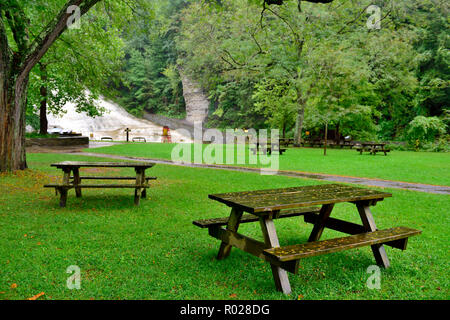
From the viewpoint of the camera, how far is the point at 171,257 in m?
4.20

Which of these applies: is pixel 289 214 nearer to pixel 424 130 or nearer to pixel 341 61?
pixel 341 61

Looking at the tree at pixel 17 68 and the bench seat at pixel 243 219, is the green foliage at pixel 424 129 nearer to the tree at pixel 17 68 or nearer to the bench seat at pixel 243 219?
the tree at pixel 17 68

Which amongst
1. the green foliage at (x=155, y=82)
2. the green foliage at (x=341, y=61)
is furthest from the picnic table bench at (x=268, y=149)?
the green foliage at (x=155, y=82)

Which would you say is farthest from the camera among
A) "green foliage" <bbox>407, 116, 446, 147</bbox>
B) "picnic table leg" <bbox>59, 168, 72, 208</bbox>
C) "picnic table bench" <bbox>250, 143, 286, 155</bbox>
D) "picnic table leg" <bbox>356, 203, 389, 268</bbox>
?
"green foliage" <bbox>407, 116, 446, 147</bbox>

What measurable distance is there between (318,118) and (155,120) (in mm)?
34658

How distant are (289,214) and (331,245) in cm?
125

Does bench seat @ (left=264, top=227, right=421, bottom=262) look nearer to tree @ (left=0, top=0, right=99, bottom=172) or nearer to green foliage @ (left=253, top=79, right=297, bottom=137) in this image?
tree @ (left=0, top=0, right=99, bottom=172)

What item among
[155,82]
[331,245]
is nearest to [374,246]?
[331,245]

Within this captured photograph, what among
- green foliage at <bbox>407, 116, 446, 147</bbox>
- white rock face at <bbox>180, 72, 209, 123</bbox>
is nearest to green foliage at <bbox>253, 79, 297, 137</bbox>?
green foliage at <bbox>407, 116, 446, 147</bbox>

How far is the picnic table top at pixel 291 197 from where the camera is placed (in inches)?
134

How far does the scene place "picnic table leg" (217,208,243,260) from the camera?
3788 millimetres

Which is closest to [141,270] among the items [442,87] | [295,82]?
[295,82]

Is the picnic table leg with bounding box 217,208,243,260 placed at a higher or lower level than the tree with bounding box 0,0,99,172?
lower

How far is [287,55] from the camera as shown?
27781mm
